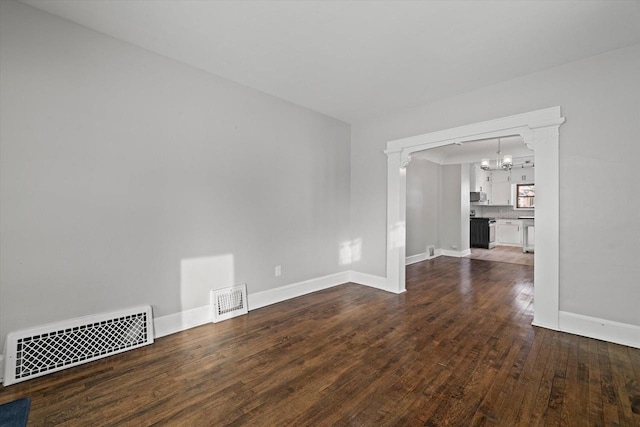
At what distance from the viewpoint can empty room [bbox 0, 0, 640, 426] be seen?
1.95m

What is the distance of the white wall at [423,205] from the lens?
6.56m

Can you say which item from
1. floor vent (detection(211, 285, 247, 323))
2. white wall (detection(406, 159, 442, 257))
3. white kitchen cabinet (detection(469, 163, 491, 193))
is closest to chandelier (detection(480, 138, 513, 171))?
white wall (detection(406, 159, 442, 257))

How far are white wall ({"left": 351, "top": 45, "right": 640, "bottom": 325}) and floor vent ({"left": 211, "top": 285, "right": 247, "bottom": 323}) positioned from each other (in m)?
3.47

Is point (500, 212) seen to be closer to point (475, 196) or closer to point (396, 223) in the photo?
point (475, 196)

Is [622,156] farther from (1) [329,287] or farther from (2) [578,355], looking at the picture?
(1) [329,287]

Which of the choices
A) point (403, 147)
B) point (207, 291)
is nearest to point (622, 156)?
point (403, 147)

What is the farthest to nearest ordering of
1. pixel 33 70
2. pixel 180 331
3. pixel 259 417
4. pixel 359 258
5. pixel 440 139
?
pixel 359 258
pixel 440 139
pixel 180 331
pixel 33 70
pixel 259 417

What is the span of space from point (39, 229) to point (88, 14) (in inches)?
68.5

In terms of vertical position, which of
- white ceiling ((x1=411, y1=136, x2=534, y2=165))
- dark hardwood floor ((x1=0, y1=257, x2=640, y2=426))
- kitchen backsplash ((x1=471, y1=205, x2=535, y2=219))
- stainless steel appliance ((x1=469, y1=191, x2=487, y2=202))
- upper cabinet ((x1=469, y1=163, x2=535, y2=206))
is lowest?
dark hardwood floor ((x1=0, y1=257, x2=640, y2=426))

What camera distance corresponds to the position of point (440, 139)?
3.82m

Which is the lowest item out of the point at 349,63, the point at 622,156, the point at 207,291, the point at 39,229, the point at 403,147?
the point at 207,291

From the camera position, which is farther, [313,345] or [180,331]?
[180,331]

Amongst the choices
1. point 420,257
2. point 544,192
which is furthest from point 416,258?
point 544,192

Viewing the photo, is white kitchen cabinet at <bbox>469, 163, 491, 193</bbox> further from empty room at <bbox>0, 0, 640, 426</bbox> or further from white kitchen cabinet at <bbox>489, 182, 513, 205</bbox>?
empty room at <bbox>0, 0, 640, 426</bbox>
